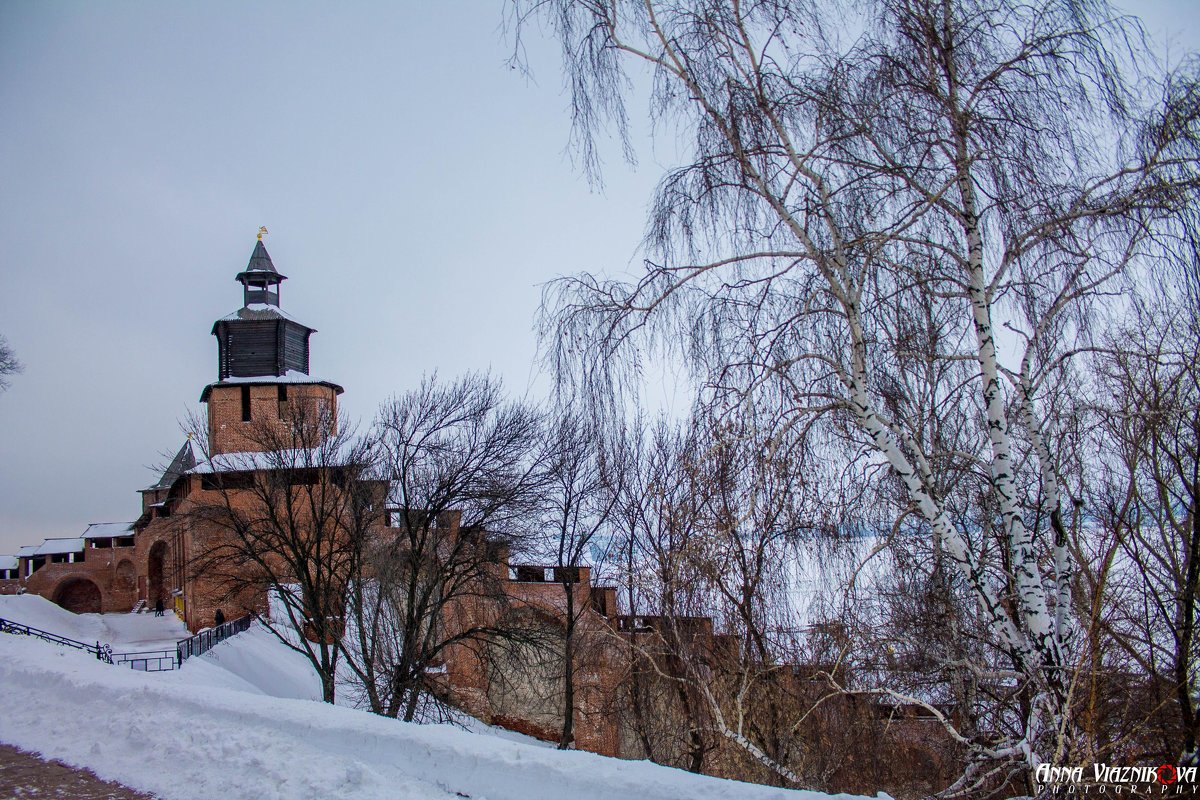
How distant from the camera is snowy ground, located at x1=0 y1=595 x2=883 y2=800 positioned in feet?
18.8

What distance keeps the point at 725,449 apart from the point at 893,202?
188 centimetres

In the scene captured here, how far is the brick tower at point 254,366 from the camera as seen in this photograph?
120ft

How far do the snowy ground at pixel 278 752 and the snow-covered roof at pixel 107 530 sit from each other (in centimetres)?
4329

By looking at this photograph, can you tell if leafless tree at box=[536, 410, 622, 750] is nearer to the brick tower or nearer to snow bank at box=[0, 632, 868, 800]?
snow bank at box=[0, 632, 868, 800]

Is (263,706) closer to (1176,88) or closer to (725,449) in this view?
(725,449)

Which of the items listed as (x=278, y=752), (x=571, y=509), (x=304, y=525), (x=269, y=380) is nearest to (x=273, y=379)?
(x=269, y=380)

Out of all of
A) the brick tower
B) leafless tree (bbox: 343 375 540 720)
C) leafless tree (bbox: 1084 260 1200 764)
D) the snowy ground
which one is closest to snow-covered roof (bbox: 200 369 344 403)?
the brick tower

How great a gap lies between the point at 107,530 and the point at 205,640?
1214 inches

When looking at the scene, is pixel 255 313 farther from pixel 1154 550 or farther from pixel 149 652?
pixel 1154 550

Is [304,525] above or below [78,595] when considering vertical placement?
above

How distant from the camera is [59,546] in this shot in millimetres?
50781

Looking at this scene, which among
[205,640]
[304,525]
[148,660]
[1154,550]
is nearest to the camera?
[1154,550]

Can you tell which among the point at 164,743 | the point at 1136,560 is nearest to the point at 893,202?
the point at 1136,560

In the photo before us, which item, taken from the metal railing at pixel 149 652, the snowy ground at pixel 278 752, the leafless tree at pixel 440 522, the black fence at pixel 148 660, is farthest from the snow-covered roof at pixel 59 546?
the snowy ground at pixel 278 752
